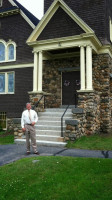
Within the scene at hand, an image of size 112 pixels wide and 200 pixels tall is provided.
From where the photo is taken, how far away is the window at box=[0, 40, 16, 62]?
1706cm

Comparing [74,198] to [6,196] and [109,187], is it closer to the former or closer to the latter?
[109,187]

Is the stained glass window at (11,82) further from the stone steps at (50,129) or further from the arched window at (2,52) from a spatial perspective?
the stone steps at (50,129)

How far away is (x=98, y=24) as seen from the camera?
13.6 metres

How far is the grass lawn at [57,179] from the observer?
441 cm

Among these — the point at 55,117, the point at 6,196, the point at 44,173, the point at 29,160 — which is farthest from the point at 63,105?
the point at 6,196

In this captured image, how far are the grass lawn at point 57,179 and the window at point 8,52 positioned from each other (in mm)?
11783

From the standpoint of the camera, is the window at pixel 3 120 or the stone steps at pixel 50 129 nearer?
the stone steps at pixel 50 129

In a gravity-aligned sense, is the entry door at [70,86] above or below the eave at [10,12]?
below

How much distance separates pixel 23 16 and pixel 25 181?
Answer: 14136 millimetres

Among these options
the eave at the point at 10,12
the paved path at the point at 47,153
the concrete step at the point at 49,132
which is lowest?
the paved path at the point at 47,153

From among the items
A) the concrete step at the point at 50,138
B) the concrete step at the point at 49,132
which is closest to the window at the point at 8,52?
the concrete step at the point at 49,132

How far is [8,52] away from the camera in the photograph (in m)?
17.2

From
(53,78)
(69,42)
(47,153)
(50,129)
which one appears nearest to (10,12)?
(53,78)

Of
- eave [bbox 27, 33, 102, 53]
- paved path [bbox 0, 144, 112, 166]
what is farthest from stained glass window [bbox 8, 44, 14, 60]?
paved path [bbox 0, 144, 112, 166]
